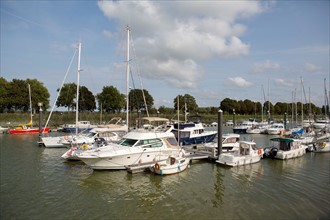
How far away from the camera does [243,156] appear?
915 inches

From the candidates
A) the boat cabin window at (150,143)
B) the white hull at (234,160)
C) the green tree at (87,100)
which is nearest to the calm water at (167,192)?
the white hull at (234,160)

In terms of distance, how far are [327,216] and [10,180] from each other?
19.4 meters

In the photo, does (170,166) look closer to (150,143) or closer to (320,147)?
(150,143)

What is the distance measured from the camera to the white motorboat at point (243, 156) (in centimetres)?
2261

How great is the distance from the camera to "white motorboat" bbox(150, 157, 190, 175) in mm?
19562

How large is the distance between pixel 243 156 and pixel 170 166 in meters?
7.37

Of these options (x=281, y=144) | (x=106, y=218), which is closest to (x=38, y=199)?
(x=106, y=218)

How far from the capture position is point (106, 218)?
12242mm

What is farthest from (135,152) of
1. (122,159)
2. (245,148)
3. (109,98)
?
(109,98)

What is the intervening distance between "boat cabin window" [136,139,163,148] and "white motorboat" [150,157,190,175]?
172cm

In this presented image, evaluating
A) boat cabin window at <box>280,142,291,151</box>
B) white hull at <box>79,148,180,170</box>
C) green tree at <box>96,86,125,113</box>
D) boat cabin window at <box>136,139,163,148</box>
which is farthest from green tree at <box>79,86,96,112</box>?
boat cabin window at <box>280,142,291,151</box>

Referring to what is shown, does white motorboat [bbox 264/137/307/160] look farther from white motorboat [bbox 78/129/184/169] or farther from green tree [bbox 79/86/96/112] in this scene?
Answer: green tree [bbox 79/86/96/112]

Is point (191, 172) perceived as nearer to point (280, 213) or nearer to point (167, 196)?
point (167, 196)

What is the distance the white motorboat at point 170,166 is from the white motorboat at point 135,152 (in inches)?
46.1
